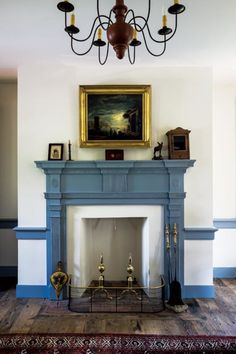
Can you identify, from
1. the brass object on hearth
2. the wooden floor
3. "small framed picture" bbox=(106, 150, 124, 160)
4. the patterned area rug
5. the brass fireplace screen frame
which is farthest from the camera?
"small framed picture" bbox=(106, 150, 124, 160)

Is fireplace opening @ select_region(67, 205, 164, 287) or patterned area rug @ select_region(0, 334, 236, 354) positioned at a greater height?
fireplace opening @ select_region(67, 205, 164, 287)

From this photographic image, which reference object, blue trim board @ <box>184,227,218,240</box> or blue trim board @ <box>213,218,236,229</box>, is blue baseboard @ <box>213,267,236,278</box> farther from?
blue trim board @ <box>184,227,218,240</box>

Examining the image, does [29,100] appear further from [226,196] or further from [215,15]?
[226,196]

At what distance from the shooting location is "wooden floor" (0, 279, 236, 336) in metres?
2.41

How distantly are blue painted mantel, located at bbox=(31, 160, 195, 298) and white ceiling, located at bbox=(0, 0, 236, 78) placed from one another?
1.21 m

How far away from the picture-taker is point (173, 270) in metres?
3.03

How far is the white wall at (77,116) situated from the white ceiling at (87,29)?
0.14 metres

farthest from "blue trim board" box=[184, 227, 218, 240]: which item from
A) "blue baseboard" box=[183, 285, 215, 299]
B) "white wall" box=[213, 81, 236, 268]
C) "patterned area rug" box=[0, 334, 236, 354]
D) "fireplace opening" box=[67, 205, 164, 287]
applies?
"patterned area rug" box=[0, 334, 236, 354]

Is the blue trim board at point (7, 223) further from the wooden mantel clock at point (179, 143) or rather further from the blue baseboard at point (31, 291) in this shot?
the wooden mantel clock at point (179, 143)

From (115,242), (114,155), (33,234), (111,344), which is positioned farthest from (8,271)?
(114,155)

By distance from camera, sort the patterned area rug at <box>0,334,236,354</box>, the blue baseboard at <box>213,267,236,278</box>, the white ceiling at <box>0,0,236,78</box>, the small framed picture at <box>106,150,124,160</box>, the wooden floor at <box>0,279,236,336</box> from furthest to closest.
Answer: the blue baseboard at <box>213,267,236,278</box> < the small framed picture at <box>106,150,124,160</box> < the wooden floor at <box>0,279,236,336</box> < the patterned area rug at <box>0,334,236,354</box> < the white ceiling at <box>0,0,236,78</box>

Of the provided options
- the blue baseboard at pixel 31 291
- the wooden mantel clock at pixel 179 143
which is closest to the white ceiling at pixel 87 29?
the wooden mantel clock at pixel 179 143

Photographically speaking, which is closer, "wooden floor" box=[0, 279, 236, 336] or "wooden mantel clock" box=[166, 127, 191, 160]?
"wooden floor" box=[0, 279, 236, 336]

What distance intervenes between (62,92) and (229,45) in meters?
1.83
